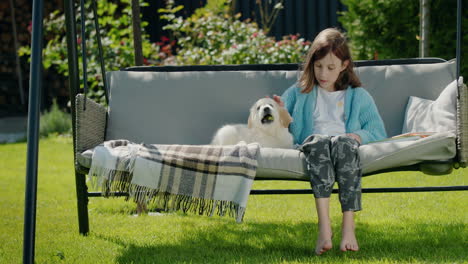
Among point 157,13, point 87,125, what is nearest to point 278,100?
point 87,125

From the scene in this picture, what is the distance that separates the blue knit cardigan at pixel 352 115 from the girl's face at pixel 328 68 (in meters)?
0.09

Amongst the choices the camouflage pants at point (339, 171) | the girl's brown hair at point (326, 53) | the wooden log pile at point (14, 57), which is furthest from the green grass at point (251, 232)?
the wooden log pile at point (14, 57)

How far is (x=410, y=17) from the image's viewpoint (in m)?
4.83

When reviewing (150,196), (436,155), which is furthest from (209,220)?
→ (436,155)

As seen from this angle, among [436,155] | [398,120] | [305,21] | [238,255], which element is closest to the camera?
[436,155]

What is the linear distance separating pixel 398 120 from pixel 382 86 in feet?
0.60

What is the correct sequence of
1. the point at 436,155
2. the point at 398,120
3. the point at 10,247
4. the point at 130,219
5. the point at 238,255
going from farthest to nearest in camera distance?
the point at 130,219 → the point at 398,120 → the point at 10,247 → the point at 238,255 → the point at 436,155

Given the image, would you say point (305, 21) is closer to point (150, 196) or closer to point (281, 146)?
point (281, 146)

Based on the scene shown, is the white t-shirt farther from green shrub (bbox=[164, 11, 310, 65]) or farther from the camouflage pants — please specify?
green shrub (bbox=[164, 11, 310, 65])

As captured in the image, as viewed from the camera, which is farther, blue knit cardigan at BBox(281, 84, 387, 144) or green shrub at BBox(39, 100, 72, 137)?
green shrub at BBox(39, 100, 72, 137)

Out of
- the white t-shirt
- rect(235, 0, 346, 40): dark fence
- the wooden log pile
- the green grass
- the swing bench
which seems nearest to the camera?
the green grass

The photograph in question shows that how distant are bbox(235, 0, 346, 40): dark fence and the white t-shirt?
4073 mm

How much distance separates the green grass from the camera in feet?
7.38

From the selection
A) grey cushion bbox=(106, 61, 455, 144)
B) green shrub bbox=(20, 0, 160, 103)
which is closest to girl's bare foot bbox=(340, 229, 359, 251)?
grey cushion bbox=(106, 61, 455, 144)
